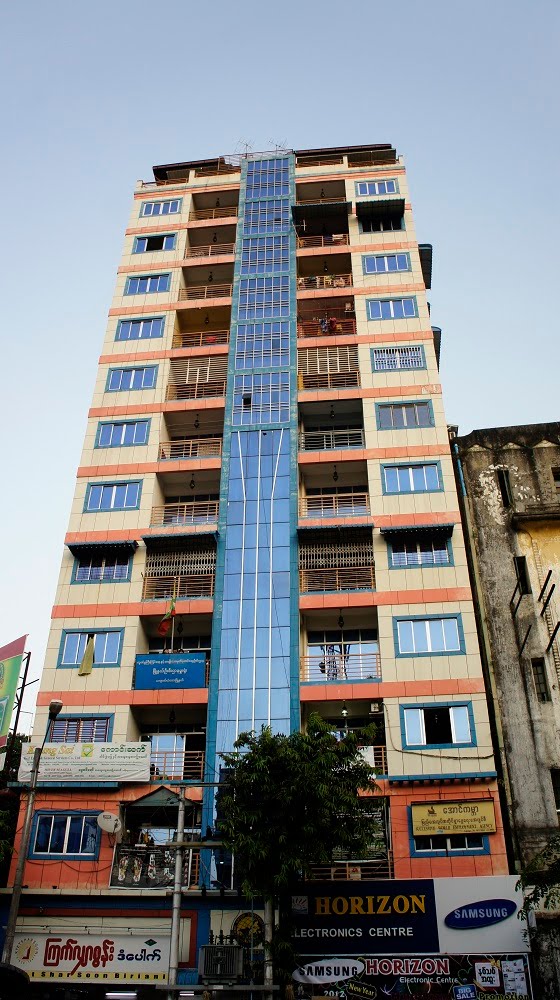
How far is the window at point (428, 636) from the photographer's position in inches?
1303

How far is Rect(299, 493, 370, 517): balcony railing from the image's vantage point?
122ft

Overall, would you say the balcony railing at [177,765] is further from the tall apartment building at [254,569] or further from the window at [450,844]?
the window at [450,844]

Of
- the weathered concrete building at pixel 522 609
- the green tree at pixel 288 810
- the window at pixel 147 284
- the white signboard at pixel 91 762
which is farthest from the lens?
the window at pixel 147 284

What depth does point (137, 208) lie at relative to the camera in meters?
49.9

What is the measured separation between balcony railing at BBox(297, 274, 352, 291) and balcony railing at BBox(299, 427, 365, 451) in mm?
8516

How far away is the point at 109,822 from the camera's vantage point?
3012 cm

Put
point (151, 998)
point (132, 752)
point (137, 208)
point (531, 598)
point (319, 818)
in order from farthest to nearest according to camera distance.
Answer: point (137, 208), point (531, 598), point (132, 752), point (151, 998), point (319, 818)

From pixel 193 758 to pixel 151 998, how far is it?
326 inches

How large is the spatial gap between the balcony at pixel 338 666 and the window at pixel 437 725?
2394 mm

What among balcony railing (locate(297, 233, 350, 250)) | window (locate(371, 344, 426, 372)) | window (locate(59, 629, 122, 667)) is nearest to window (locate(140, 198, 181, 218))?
balcony railing (locate(297, 233, 350, 250))

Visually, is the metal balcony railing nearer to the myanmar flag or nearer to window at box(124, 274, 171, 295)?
window at box(124, 274, 171, 295)

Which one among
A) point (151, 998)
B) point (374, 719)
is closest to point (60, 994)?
point (151, 998)

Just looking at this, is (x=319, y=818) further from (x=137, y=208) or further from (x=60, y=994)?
(x=137, y=208)

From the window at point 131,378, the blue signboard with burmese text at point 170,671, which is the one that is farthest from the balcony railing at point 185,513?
the blue signboard with burmese text at point 170,671
